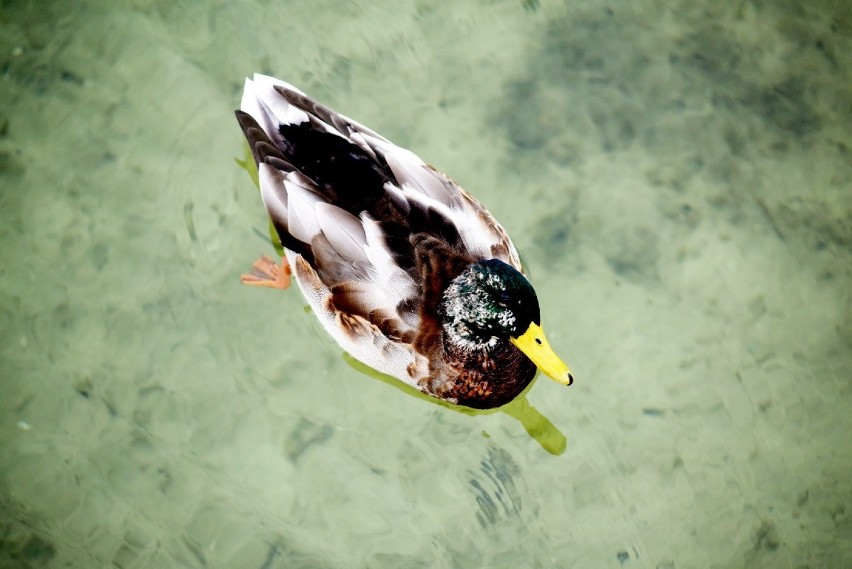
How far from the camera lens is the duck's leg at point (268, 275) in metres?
3.05

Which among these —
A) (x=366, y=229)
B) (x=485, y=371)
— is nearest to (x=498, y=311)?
(x=485, y=371)

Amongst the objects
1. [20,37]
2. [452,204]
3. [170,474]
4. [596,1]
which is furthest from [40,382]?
[596,1]

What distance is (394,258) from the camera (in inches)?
101

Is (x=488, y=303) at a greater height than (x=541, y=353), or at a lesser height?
greater

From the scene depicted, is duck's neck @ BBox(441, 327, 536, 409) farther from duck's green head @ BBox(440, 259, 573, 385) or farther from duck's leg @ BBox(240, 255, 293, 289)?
duck's leg @ BBox(240, 255, 293, 289)

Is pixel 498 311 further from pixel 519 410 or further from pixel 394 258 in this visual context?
pixel 519 410

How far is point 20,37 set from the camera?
3.32 m

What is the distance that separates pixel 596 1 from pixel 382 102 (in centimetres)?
120

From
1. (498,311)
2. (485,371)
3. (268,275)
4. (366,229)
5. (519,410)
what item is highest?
(366,229)

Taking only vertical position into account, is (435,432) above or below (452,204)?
below

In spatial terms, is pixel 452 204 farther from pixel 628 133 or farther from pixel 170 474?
pixel 170 474

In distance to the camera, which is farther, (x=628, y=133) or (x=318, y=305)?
(x=628, y=133)

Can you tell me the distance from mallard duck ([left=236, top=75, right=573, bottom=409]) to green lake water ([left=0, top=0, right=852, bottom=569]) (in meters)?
0.27

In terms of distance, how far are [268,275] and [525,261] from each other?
1.13m
